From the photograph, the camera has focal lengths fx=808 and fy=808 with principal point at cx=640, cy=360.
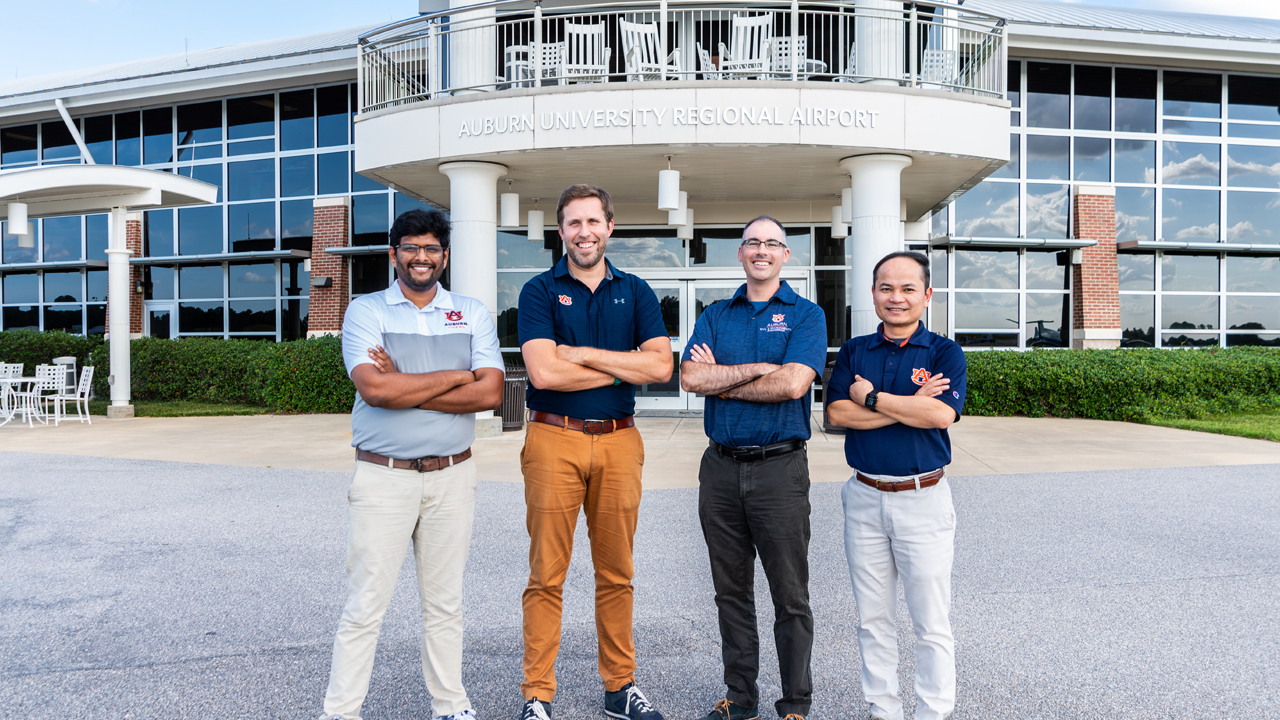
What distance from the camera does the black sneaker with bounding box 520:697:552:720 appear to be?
122 inches

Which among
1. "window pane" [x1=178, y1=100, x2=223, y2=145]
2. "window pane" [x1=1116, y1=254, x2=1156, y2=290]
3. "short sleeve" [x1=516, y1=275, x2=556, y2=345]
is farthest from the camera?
"window pane" [x1=178, y1=100, x2=223, y2=145]

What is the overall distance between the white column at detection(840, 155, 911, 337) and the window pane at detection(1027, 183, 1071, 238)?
27.2ft

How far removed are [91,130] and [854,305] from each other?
68.2 feet

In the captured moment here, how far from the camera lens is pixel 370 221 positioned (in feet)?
60.3

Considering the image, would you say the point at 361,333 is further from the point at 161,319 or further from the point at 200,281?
the point at 161,319

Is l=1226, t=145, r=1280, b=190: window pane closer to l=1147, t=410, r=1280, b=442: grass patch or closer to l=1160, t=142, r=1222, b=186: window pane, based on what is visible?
l=1160, t=142, r=1222, b=186: window pane

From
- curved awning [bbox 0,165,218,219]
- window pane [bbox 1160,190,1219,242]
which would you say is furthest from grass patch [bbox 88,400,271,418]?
window pane [bbox 1160,190,1219,242]

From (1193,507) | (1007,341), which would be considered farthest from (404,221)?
(1007,341)

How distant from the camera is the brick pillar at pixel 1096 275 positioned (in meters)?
17.0

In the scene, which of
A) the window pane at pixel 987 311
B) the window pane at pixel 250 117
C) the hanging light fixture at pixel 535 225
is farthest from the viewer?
the window pane at pixel 250 117

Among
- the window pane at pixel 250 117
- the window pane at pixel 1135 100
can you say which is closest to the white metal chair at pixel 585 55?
the window pane at pixel 250 117

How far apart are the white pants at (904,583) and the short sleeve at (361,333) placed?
1.99 m

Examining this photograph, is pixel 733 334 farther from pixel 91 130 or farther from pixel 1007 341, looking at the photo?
pixel 91 130

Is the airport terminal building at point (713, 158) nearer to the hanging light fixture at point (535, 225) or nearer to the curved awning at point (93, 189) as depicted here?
the hanging light fixture at point (535, 225)
